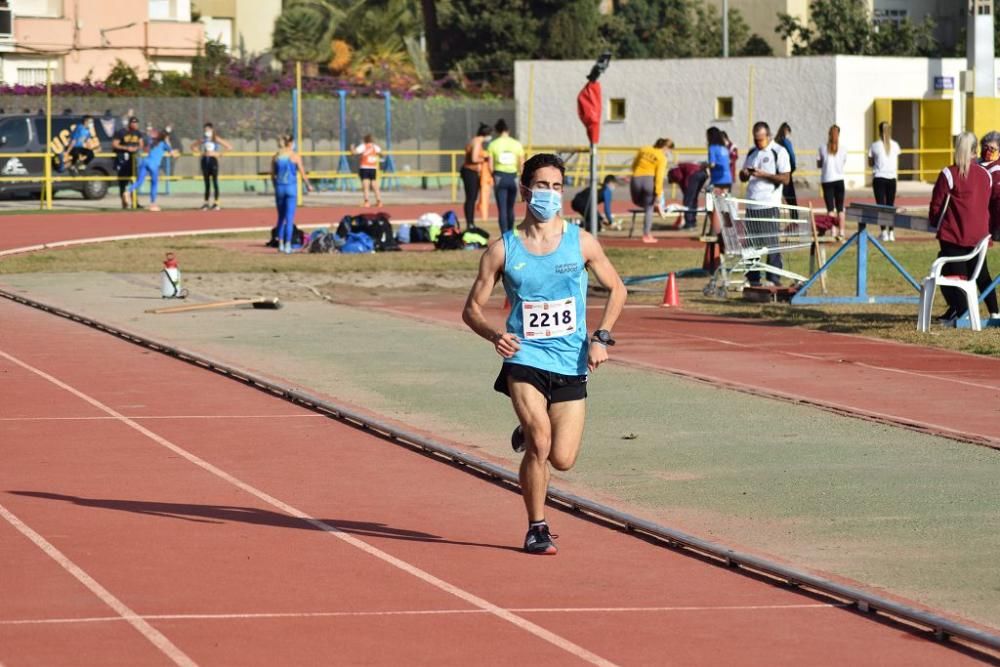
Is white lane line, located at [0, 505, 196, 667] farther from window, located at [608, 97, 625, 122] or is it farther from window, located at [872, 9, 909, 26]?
window, located at [872, 9, 909, 26]

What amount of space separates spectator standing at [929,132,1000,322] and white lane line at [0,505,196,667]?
34.6 ft

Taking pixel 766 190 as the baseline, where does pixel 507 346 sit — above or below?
below

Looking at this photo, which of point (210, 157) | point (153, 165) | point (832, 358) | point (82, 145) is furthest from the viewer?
point (82, 145)

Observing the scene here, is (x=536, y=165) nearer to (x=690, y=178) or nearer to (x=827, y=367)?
(x=827, y=367)

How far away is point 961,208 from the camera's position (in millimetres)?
17766

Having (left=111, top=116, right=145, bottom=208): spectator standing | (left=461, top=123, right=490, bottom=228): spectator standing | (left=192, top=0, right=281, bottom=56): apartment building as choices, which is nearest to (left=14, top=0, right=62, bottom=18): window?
(left=192, top=0, right=281, bottom=56): apartment building

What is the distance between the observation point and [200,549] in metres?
8.69

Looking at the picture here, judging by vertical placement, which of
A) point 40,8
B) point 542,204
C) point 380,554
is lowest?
point 380,554

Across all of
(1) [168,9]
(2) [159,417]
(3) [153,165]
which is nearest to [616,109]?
(1) [168,9]

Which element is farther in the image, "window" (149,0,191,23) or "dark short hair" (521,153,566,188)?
"window" (149,0,191,23)

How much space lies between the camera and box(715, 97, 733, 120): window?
57.7 metres

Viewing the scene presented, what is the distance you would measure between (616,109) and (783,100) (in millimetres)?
6174

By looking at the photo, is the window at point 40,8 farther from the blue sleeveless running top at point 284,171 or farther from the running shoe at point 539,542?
the running shoe at point 539,542

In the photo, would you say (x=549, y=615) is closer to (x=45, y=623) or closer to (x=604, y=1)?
(x=45, y=623)
